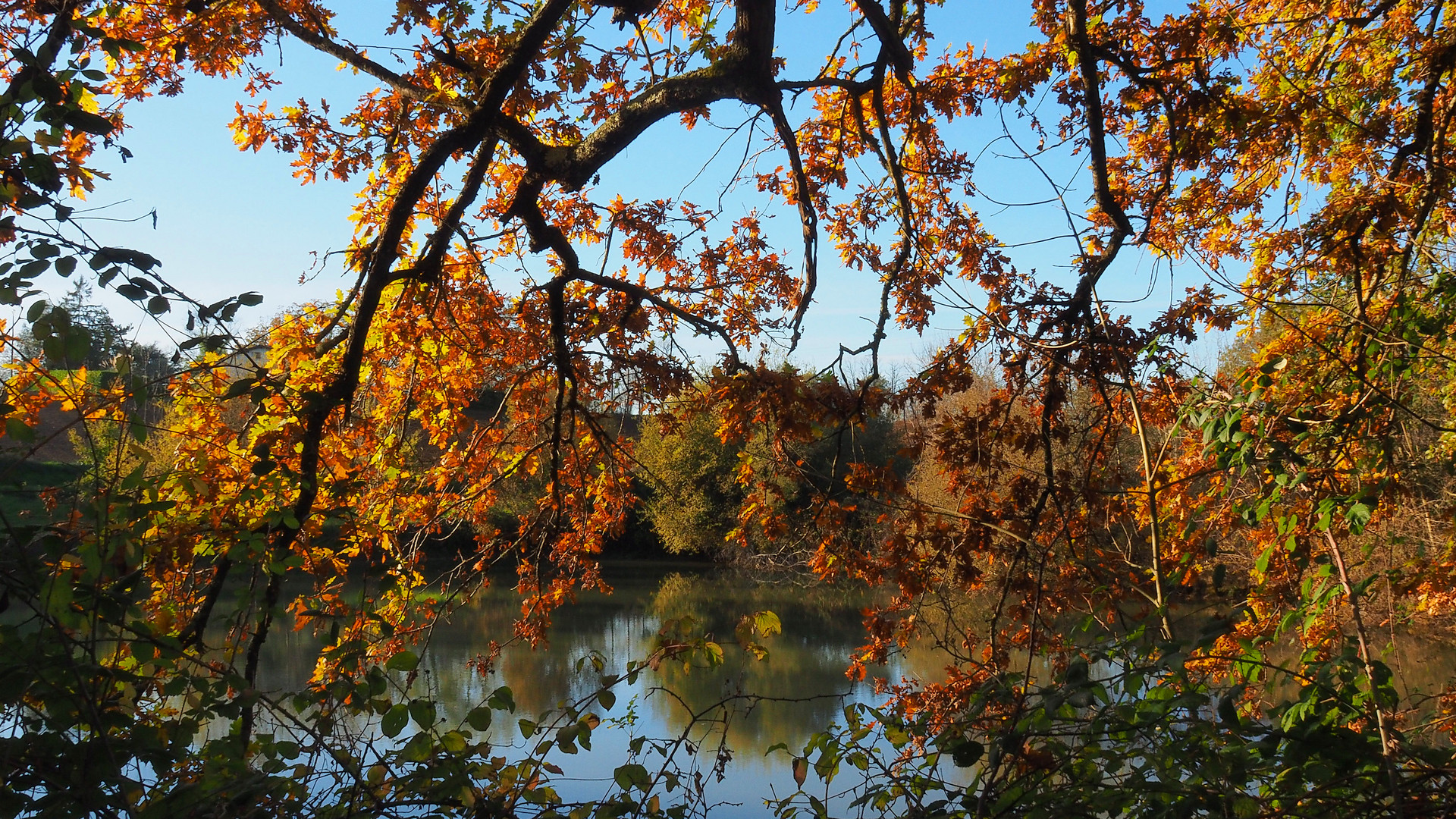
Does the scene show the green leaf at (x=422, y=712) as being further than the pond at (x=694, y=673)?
No

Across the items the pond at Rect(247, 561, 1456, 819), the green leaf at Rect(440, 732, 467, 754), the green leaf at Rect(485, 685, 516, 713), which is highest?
the green leaf at Rect(485, 685, 516, 713)

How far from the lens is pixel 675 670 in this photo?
3.64 meters

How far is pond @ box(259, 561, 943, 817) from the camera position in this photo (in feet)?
26.2

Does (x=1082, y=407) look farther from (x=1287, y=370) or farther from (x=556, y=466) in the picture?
(x=556, y=466)

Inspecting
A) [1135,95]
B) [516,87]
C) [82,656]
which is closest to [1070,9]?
[1135,95]

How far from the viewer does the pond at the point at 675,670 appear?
26.2 feet

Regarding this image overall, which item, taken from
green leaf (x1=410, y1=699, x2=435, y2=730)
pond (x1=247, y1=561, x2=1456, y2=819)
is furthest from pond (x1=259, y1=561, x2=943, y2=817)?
green leaf (x1=410, y1=699, x2=435, y2=730)

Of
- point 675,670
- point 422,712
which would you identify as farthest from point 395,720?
point 675,670

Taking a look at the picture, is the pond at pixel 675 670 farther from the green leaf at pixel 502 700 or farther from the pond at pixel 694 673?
the green leaf at pixel 502 700

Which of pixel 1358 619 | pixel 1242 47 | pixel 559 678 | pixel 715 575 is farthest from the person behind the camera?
pixel 715 575

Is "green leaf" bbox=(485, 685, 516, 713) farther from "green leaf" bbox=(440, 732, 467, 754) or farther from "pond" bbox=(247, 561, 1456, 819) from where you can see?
"pond" bbox=(247, 561, 1456, 819)

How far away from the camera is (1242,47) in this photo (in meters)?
4.77

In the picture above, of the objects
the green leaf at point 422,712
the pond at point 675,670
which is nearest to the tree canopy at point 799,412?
the green leaf at point 422,712

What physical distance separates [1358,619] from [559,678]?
1017 centimetres
